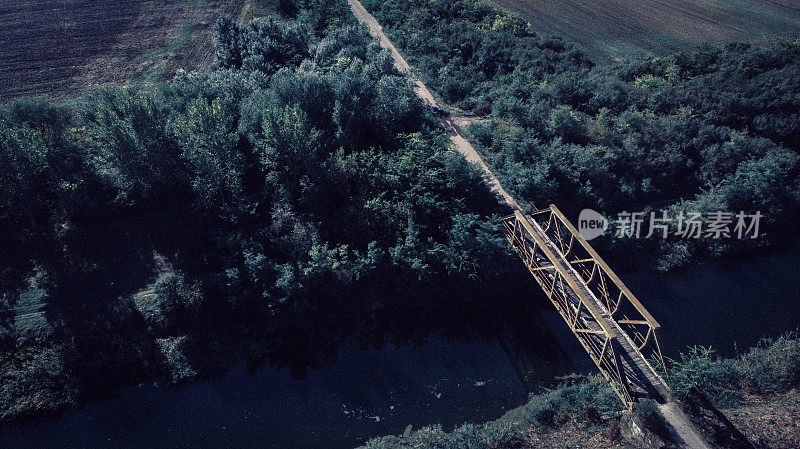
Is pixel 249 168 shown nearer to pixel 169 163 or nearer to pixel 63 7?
pixel 169 163

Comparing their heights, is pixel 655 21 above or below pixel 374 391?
above

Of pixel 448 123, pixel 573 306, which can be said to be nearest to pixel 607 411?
pixel 573 306

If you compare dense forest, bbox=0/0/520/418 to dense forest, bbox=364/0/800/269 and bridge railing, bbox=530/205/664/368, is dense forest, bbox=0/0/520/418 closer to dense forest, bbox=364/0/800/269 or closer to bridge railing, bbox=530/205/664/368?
bridge railing, bbox=530/205/664/368

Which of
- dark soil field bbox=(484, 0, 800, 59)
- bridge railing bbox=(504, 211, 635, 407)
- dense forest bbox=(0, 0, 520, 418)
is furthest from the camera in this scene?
dark soil field bbox=(484, 0, 800, 59)

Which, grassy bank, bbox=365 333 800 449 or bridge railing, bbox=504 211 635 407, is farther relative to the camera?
bridge railing, bbox=504 211 635 407

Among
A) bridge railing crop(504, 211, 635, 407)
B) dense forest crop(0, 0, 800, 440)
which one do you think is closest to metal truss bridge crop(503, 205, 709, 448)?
bridge railing crop(504, 211, 635, 407)

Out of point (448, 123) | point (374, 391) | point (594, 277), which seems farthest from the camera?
point (448, 123)

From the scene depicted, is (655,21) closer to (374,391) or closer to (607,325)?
(607,325)
